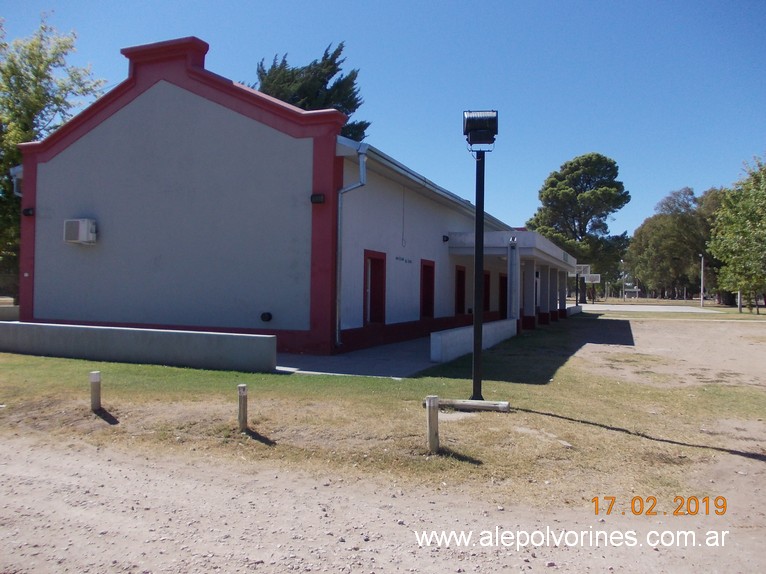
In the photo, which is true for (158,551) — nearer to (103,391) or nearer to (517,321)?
(103,391)

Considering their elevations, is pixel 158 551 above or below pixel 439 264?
below

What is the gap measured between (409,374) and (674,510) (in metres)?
6.55

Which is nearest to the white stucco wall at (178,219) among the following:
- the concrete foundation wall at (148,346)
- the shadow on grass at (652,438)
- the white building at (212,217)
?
the white building at (212,217)

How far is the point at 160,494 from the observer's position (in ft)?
17.3

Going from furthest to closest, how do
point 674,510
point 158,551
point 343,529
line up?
1. point 674,510
2. point 343,529
3. point 158,551

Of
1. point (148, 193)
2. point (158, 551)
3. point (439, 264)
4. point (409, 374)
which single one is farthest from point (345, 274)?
point (158, 551)

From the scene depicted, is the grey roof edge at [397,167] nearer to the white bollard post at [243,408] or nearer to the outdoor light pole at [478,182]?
the outdoor light pole at [478,182]

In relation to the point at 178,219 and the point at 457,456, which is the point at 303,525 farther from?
the point at 178,219

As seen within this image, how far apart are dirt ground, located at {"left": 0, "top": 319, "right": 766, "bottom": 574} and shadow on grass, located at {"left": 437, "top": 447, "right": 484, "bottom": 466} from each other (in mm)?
727

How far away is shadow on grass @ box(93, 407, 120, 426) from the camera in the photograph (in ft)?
24.8

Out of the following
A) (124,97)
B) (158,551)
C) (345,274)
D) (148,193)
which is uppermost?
(124,97)

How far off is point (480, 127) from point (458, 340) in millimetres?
6768

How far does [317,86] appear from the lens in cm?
3575

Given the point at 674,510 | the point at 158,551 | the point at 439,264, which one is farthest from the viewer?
the point at 439,264
